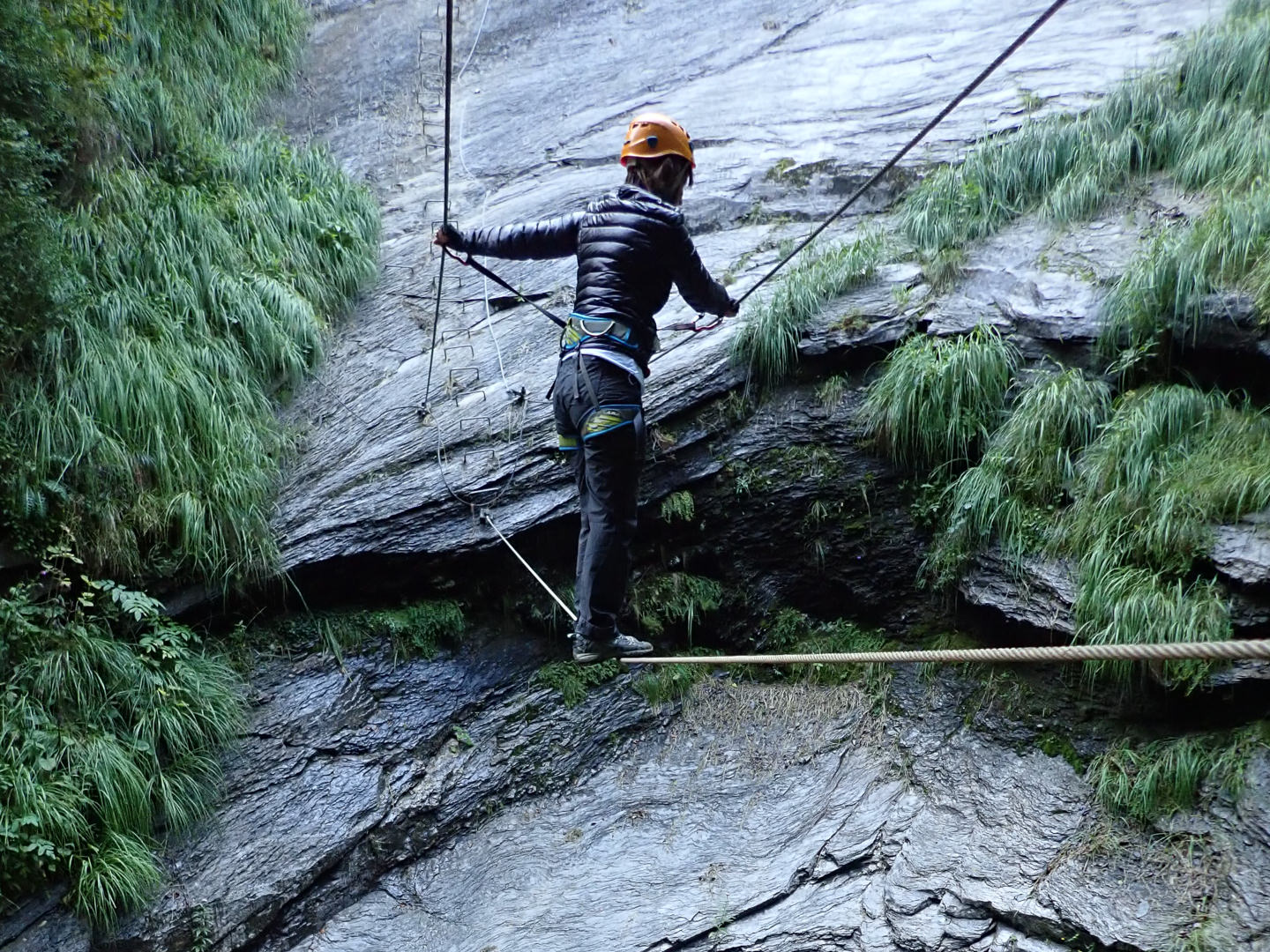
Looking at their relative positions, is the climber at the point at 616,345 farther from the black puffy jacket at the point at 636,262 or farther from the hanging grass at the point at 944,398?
the hanging grass at the point at 944,398

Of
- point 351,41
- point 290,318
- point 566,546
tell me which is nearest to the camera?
point 566,546

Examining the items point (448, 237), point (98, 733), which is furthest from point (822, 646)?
point (98, 733)

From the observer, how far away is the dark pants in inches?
164

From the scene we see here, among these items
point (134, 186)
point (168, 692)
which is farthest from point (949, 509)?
point (134, 186)

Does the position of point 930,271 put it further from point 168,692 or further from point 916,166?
point 168,692

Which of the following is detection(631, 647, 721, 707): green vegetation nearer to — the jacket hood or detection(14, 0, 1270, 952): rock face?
detection(14, 0, 1270, 952): rock face

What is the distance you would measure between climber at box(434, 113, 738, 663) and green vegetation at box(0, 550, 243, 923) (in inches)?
76.2

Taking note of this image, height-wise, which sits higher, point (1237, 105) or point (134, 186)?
point (134, 186)

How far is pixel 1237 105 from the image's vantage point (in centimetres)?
548

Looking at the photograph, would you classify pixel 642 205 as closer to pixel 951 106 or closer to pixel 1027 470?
pixel 951 106

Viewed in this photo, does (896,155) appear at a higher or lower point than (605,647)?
higher

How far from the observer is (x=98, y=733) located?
4.47 m

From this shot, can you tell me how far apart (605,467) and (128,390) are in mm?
2861

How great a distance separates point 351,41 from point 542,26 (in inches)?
67.0
